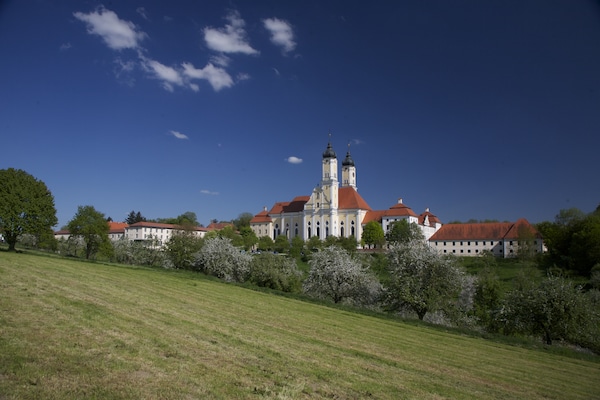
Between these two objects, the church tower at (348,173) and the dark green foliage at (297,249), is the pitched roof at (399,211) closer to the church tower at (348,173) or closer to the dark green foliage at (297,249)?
the church tower at (348,173)

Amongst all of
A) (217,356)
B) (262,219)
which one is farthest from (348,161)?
(217,356)

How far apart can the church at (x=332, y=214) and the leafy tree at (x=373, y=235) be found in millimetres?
6348

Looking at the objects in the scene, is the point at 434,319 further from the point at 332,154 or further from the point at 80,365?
the point at 332,154

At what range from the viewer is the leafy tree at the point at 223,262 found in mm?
40469

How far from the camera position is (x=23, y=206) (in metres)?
36.2

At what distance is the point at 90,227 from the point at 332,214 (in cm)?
7335

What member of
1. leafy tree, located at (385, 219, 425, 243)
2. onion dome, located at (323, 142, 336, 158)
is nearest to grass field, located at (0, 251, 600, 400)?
leafy tree, located at (385, 219, 425, 243)

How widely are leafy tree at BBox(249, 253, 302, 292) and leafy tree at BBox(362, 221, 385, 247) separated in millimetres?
60497

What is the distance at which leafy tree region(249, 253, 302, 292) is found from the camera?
35562 mm

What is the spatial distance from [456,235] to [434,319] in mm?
68650

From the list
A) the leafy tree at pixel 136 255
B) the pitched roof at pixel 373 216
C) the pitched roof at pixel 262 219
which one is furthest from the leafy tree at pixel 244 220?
the leafy tree at pixel 136 255

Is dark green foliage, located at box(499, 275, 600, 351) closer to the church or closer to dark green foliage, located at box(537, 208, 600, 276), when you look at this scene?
dark green foliage, located at box(537, 208, 600, 276)

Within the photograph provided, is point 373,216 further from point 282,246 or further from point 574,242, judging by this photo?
point 574,242

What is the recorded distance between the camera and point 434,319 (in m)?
31.8
